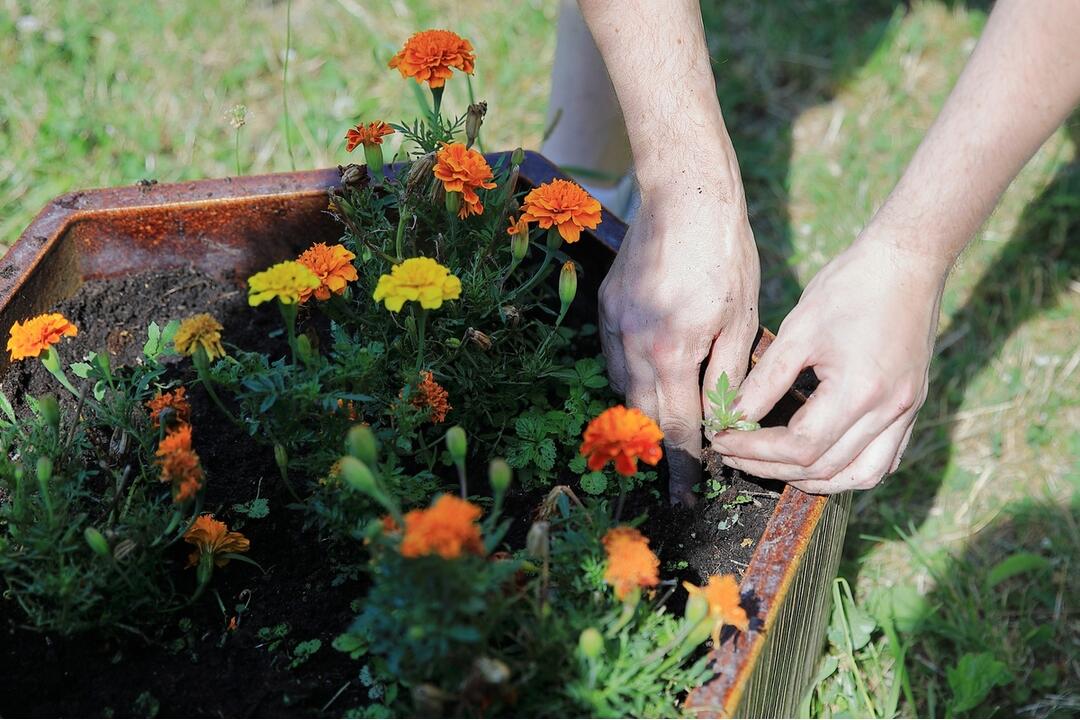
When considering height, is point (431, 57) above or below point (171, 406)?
above

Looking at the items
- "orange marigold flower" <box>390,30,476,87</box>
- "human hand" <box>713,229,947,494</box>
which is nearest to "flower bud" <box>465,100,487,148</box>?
"orange marigold flower" <box>390,30,476,87</box>

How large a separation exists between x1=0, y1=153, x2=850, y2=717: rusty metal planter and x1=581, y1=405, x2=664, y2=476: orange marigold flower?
0.37 meters

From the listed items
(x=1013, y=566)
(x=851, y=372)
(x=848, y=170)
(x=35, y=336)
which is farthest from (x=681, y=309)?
(x=848, y=170)

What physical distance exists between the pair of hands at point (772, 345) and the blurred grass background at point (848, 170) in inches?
20.8

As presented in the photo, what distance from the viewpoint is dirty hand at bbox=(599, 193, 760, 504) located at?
4.31ft

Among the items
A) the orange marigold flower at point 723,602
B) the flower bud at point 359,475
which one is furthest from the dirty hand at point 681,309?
the flower bud at point 359,475

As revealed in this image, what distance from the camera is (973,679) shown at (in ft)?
5.53

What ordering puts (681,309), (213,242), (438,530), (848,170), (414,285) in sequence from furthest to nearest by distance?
(848,170) < (213,242) < (681,309) < (414,285) < (438,530)

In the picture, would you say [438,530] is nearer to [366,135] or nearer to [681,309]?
[681,309]

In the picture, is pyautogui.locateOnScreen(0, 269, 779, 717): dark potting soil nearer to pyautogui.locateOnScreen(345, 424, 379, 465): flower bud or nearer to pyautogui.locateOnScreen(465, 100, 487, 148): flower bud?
pyautogui.locateOnScreen(345, 424, 379, 465): flower bud

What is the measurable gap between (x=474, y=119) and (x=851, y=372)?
0.62 m

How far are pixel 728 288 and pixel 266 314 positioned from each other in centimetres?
78

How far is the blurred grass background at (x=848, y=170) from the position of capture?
185 cm

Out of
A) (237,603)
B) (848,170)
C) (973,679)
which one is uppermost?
(848,170)
